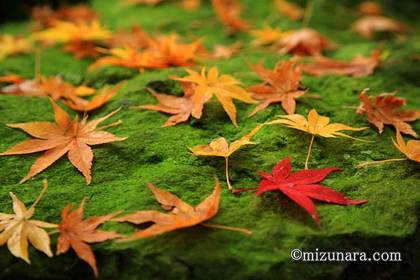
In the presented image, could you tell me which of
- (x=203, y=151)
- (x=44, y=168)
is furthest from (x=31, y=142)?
(x=203, y=151)

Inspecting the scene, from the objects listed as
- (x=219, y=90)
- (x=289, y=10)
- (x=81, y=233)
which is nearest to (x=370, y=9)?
(x=289, y=10)

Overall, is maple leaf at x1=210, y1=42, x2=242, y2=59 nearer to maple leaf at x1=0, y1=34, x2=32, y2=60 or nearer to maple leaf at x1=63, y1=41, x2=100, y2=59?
maple leaf at x1=63, y1=41, x2=100, y2=59

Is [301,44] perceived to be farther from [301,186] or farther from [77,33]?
[301,186]

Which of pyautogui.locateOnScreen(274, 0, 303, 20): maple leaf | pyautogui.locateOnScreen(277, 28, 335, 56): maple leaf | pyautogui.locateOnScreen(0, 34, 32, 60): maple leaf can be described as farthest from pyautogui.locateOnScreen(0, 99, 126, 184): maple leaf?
pyautogui.locateOnScreen(274, 0, 303, 20): maple leaf

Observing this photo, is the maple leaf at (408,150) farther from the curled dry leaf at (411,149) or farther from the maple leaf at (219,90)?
the maple leaf at (219,90)

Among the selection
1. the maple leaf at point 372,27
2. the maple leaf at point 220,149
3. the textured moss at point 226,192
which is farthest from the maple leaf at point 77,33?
the maple leaf at point 372,27

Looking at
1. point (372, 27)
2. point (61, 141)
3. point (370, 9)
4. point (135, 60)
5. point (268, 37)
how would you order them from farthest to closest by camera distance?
point (370, 9)
point (372, 27)
point (268, 37)
point (135, 60)
point (61, 141)

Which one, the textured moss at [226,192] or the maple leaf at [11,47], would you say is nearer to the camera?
the textured moss at [226,192]
